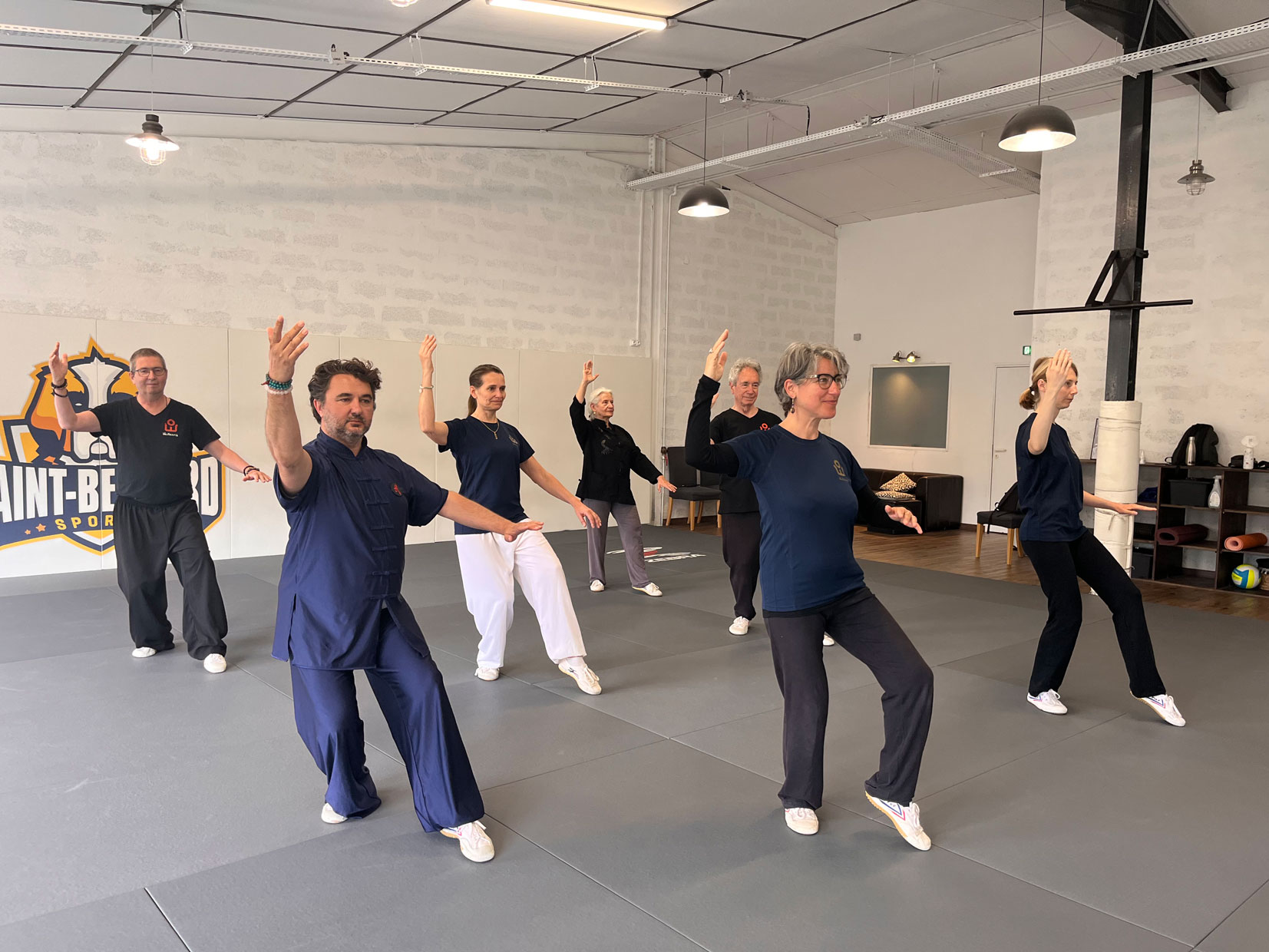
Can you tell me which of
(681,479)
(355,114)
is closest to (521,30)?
(355,114)

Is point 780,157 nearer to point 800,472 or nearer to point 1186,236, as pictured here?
point 1186,236

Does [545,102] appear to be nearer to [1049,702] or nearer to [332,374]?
[332,374]

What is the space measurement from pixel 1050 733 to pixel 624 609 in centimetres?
302

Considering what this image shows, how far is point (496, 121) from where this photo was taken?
910cm

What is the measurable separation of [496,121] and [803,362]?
→ 280 inches

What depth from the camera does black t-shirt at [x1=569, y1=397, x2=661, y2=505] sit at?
22.2 feet

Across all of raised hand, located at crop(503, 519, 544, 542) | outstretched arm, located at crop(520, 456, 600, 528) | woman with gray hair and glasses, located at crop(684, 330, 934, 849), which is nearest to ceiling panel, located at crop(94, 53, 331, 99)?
outstretched arm, located at crop(520, 456, 600, 528)

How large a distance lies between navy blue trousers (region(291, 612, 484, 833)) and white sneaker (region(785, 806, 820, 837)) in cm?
98

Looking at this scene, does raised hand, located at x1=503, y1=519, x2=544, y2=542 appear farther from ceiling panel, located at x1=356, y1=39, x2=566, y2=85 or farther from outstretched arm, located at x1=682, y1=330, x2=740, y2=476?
ceiling panel, located at x1=356, y1=39, x2=566, y2=85

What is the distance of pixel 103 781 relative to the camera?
3.28 meters

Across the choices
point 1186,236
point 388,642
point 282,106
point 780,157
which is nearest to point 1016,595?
point 1186,236

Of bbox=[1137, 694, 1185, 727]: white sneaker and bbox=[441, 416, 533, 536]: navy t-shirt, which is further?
bbox=[441, 416, 533, 536]: navy t-shirt

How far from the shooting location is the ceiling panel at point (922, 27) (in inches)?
260

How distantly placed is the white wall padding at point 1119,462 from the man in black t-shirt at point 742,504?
3254mm
